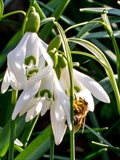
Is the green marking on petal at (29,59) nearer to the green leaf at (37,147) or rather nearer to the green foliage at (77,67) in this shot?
the green foliage at (77,67)

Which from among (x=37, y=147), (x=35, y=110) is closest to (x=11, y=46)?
(x=37, y=147)

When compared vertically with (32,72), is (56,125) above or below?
below

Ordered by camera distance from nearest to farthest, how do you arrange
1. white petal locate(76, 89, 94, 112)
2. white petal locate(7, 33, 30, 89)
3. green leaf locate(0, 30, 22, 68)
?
white petal locate(7, 33, 30, 89) → white petal locate(76, 89, 94, 112) → green leaf locate(0, 30, 22, 68)

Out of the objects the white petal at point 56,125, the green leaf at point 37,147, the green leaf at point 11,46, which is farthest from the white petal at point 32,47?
the green leaf at point 11,46

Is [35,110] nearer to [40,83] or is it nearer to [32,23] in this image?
[40,83]

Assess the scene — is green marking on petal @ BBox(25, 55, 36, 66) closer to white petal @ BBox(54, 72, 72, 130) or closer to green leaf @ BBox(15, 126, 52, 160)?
white petal @ BBox(54, 72, 72, 130)

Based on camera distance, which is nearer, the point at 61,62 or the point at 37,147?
the point at 61,62

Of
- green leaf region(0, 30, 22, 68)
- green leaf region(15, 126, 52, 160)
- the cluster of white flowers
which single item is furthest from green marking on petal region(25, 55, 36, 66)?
green leaf region(0, 30, 22, 68)

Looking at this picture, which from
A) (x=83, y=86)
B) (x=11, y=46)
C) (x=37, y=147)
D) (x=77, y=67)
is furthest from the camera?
(x=77, y=67)
